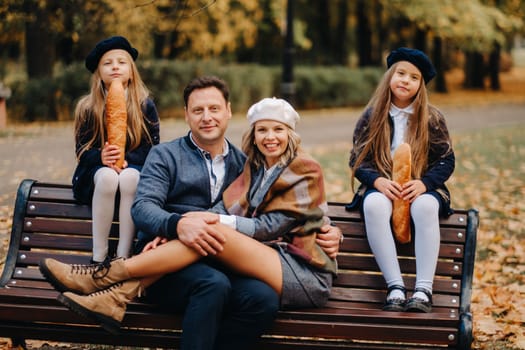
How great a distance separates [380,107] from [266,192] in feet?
Result: 3.16

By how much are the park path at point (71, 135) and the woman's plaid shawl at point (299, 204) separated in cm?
502

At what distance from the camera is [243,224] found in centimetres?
382

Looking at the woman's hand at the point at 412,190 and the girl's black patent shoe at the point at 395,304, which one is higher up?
the woman's hand at the point at 412,190

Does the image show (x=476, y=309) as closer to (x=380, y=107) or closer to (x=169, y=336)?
(x=380, y=107)

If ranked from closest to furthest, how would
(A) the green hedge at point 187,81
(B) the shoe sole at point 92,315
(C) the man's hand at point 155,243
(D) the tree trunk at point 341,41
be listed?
1. (B) the shoe sole at point 92,315
2. (C) the man's hand at point 155,243
3. (A) the green hedge at point 187,81
4. (D) the tree trunk at point 341,41

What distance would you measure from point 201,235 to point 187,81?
17.8m

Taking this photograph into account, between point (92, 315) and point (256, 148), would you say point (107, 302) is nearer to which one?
point (92, 315)

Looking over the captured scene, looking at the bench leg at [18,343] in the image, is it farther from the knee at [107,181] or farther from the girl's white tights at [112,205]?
the knee at [107,181]

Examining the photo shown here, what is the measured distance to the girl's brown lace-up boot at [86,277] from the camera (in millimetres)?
3666

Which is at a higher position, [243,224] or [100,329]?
[243,224]

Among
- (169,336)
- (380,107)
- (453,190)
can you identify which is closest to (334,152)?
(453,190)

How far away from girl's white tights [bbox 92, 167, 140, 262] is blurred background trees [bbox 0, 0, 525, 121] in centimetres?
842

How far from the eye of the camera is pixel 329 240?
3.94 m

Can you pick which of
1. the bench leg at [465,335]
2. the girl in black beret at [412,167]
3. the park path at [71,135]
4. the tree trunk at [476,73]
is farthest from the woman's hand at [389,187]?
the tree trunk at [476,73]
